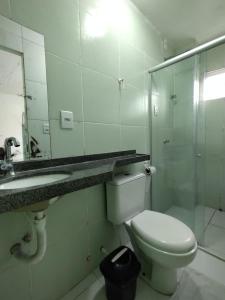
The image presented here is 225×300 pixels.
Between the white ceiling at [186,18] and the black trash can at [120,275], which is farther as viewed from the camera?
the white ceiling at [186,18]

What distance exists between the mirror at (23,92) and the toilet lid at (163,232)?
808 millimetres

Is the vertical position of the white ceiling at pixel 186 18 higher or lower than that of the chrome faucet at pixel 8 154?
higher

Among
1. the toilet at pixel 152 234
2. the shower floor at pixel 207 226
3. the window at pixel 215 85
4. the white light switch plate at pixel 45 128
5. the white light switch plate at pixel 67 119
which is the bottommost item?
the shower floor at pixel 207 226

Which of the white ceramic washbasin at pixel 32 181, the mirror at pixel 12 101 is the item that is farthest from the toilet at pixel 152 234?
the mirror at pixel 12 101

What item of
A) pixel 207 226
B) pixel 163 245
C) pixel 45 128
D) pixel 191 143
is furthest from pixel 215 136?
pixel 45 128

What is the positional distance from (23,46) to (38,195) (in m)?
0.83

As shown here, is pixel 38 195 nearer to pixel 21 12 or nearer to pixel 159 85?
pixel 21 12

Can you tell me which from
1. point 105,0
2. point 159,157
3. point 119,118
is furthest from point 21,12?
point 159,157

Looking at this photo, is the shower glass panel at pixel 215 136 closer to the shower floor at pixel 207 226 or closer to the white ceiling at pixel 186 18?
the shower floor at pixel 207 226

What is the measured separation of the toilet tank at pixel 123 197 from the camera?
126 cm

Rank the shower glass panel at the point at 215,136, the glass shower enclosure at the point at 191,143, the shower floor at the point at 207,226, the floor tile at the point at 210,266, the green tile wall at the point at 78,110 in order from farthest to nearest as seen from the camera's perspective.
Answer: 1. the shower glass panel at the point at 215,136
2. the glass shower enclosure at the point at 191,143
3. the shower floor at the point at 207,226
4. the floor tile at the point at 210,266
5. the green tile wall at the point at 78,110

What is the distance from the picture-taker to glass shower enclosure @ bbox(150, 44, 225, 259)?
1700mm

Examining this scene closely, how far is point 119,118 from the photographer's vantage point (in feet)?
4.86

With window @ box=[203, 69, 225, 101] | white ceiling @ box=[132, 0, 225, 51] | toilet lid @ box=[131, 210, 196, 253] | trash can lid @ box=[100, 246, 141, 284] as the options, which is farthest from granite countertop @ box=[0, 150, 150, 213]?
window @ box=[203, 69, 225, 101]
